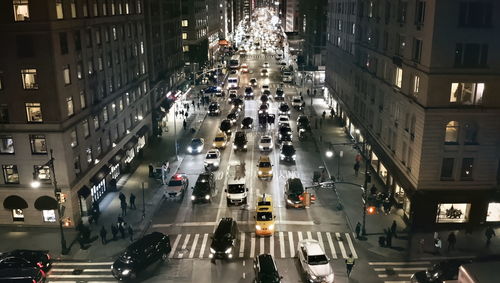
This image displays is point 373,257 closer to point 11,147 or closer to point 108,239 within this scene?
point 108,239

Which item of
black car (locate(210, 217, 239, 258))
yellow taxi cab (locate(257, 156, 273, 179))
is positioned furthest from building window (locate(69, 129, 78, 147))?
yellow taxi cab (locate(257, 156, 273, 179))

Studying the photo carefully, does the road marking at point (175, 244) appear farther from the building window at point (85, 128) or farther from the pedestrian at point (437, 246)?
the pedestrian at point (437, 246)

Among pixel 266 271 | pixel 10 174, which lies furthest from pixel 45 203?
pixel 266 271

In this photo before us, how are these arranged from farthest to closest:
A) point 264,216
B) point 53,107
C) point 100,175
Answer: point 100,175 → point 264,216 → point 53,107

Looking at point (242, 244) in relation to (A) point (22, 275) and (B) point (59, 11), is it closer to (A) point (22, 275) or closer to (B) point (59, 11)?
(A) point (22, 275)

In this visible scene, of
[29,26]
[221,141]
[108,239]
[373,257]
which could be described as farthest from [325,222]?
[29,26]

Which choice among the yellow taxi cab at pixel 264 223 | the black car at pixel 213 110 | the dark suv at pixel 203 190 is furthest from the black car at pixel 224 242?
the black car at pixel 213 110
